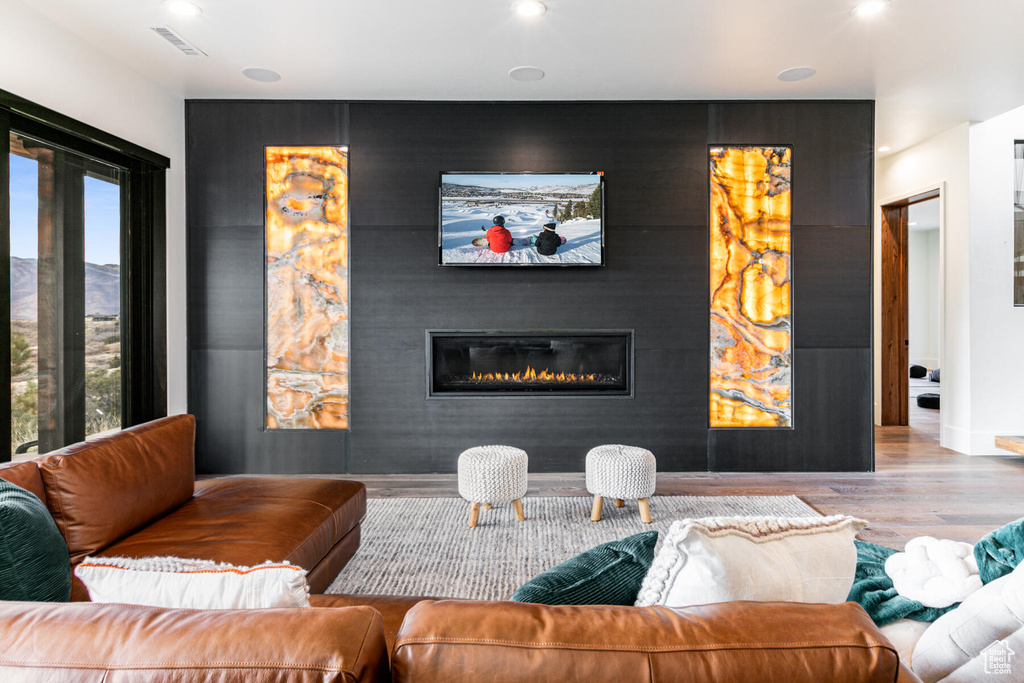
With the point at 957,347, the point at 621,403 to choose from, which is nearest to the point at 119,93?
the point at 621,403

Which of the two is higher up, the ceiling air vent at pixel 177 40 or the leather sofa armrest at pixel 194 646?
the ceiling air vent at pixel 177 40

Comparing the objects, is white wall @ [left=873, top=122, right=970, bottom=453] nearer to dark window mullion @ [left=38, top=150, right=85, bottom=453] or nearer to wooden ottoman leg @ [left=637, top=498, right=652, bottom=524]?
wooden ottoman leg @ [left=637, top=498, right=652, bottom=524]

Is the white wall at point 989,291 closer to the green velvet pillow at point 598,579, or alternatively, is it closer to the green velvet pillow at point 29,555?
the green velvet pillow at point 598,579

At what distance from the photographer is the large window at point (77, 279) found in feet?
9.68

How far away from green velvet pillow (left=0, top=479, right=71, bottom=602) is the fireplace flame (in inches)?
123

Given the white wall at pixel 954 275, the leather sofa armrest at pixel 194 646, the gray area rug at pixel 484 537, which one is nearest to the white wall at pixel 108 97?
the gray area rug at pixel 484 537

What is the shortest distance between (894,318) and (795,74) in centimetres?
363

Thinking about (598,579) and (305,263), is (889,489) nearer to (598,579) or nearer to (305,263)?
(598,579)

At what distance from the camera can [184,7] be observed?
2959 millimetres

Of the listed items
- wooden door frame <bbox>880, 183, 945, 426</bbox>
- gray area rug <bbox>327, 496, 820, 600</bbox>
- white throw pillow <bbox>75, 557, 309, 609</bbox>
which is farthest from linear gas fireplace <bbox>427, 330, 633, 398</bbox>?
wooden door frame <bbox>880, 183, 945, 426</bbox>

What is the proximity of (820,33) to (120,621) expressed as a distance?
392cm

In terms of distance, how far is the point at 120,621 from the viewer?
0.73 m

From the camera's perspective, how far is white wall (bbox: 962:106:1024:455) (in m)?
4.75

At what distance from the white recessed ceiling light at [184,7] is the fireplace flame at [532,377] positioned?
8.93 ft
